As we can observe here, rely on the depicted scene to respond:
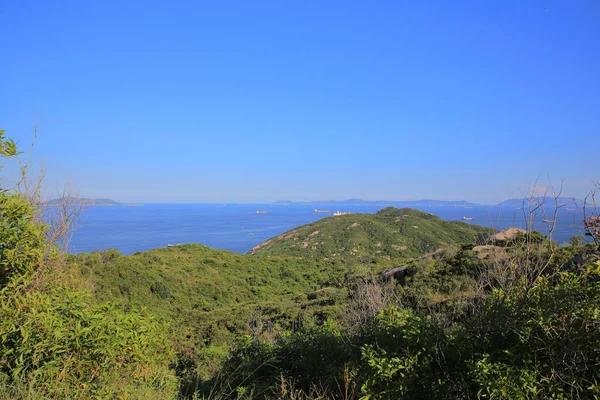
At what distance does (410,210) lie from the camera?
→ 44.7m

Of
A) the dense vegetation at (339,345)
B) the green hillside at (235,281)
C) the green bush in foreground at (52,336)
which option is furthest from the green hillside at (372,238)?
the green bush in foreground at (52,336)

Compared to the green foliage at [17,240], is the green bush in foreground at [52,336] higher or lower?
lower

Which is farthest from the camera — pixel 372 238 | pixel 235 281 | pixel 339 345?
pixel 372 238

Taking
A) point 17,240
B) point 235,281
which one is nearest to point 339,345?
point 17,240

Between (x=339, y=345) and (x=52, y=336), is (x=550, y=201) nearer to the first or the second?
(x=339, y=345)

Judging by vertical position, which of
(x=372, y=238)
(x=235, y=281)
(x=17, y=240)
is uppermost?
(x=17, y=240)

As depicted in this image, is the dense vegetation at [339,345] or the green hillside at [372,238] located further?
the green hillside at [372,238]

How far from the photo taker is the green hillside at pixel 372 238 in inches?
1265

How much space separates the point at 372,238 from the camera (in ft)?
116

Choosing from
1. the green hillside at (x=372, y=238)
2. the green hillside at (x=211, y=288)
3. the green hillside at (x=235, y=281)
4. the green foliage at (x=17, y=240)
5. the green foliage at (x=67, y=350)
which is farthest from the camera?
the green hillside at (x=372, y=238)

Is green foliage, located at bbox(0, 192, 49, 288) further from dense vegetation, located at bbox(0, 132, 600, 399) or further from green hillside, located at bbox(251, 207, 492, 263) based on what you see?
green hillside, located at bbox(251, 207, 492, 263)

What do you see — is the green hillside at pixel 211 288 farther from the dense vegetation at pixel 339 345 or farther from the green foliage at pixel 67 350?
the green foliage at pixel 67 350

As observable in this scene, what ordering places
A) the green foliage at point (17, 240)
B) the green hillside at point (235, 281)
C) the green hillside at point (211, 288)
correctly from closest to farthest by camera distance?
the green foliage at point (17, 240)
the green hillside at point (235, 281)
the green hillside at point (211, 288)

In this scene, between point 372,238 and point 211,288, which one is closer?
point 211,288
